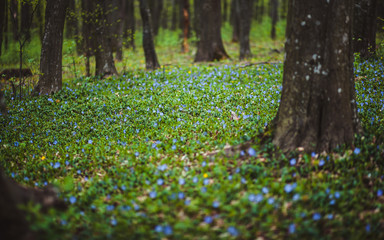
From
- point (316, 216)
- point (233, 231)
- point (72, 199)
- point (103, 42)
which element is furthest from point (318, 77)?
point (103, 42)

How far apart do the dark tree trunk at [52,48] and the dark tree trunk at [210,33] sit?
625 centimetres

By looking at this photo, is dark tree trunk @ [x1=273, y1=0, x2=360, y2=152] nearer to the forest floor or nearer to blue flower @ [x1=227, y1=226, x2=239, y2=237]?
the forest floor

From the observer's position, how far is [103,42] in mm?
9062

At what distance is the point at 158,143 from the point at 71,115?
317cm

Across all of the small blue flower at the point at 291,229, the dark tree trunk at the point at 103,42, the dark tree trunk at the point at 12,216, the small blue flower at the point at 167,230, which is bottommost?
the small blue flower at the point at 291,229

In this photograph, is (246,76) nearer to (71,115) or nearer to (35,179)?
(71,115)

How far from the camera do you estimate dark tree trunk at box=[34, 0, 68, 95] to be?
7.45 m

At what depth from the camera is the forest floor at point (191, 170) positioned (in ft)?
7.95

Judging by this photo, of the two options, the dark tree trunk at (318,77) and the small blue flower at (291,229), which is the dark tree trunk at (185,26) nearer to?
the dark tree trunk at (318,77)

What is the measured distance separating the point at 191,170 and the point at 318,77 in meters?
2.03

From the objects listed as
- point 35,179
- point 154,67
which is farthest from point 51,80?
point 35,179

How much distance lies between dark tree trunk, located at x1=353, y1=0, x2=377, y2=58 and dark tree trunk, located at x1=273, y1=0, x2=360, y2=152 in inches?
225

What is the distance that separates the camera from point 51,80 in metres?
7.75

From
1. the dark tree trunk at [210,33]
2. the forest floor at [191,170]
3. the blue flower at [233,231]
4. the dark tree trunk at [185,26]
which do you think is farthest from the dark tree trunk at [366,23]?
the dark tree trunk at [185,26]
